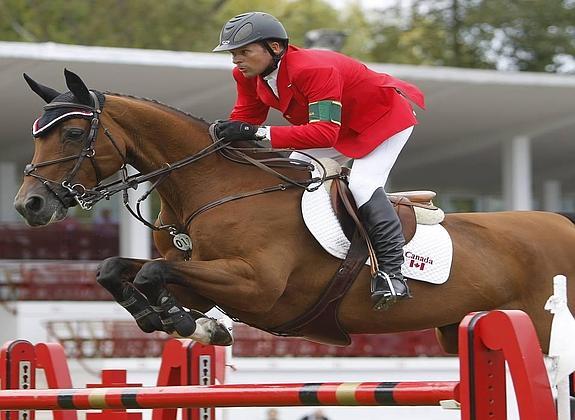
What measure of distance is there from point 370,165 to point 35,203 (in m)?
1.50

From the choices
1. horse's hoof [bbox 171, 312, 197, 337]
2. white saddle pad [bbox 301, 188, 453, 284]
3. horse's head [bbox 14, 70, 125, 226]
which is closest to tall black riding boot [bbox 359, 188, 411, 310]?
white saddle pad [bbox 301, 188, 453, 284]

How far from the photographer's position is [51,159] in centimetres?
518

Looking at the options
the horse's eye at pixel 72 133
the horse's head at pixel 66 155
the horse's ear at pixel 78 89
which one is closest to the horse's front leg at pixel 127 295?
the horse's head at pixel 66 155

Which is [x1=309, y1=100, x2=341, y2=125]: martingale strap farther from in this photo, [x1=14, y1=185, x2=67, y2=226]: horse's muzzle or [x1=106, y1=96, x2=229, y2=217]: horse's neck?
[x1=14, y1=185, x2=67, y2=226]: horse's muzzle

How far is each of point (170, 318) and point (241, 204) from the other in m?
0.62

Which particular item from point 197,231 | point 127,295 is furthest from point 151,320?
point 197,231

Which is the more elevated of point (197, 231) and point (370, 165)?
point (370, 165)

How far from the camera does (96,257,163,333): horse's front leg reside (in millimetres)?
5094

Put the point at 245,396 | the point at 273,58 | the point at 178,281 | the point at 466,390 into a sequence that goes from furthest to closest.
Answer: the point at 273,58
the point at 178,281
the point at 245,396
the point at 466,390

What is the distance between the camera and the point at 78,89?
5.24 metres

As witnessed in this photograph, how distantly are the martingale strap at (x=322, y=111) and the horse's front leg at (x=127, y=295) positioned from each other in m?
1.03

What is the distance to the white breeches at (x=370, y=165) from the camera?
214 inches

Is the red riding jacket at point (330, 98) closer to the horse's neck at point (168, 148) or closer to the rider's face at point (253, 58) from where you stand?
the rider's face at point (253, 58)

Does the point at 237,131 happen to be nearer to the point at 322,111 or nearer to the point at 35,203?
the point at 322,111
